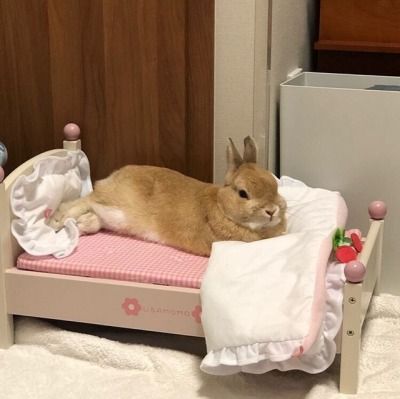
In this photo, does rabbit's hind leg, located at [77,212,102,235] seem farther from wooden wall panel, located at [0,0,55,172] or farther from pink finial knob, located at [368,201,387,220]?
pink finial knob, located at [368,201,387,220]

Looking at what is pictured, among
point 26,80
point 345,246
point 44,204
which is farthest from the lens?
point 26,80

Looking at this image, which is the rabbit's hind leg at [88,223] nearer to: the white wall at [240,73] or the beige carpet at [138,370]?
the beige carpet at [138,370]

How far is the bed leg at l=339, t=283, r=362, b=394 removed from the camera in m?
1.48

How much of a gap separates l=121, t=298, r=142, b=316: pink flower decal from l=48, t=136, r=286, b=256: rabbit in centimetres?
19

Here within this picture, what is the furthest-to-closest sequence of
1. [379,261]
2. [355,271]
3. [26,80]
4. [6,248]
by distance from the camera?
1. [26,80]
2. [379,261]
3. [6,248]
4. [355,271]

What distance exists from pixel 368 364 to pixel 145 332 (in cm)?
52

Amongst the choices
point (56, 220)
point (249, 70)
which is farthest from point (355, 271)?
point (56, 220)

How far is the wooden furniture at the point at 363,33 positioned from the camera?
204cm

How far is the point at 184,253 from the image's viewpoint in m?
1.76

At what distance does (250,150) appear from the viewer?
173cm

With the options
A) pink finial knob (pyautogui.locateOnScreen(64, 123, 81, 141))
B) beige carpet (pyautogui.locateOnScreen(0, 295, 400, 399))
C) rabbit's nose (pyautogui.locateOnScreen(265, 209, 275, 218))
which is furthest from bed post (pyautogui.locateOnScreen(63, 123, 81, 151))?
rabbit's nose (pyautogui.locateOnScreen(265, 209, 275, 218))

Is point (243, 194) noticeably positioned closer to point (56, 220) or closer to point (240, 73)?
point (240, 73)

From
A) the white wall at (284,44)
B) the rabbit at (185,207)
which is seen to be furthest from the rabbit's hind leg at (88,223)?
the white wall at (284,44)

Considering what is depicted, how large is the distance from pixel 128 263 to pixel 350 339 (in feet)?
1.69
